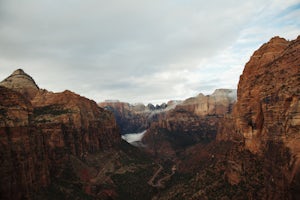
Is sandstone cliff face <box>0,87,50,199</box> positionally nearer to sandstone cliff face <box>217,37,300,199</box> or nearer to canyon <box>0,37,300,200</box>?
canyon <box>0,37,300,200</box>

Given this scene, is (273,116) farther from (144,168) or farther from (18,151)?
(144,168)

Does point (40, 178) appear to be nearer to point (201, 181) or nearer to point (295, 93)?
point (201, 181)

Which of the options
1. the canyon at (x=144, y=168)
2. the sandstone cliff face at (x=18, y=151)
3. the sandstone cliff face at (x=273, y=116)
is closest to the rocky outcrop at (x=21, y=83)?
the canyon at (x=144, y=168)

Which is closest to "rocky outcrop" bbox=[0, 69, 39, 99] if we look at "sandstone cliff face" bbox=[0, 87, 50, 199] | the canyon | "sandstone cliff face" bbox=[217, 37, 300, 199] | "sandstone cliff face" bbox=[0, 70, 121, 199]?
"sandstone cliff face" bbox=[0, 70, 121, 199]

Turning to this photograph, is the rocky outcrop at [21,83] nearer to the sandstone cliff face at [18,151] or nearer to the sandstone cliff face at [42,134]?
the sandstone cliff face at [42,134]

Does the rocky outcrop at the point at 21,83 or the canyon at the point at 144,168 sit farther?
the rocky outcrop at the point at 21,83

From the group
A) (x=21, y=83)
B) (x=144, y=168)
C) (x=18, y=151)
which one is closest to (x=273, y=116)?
(x=18, y=151)

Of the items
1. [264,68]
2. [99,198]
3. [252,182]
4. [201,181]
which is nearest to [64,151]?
[99,198]
